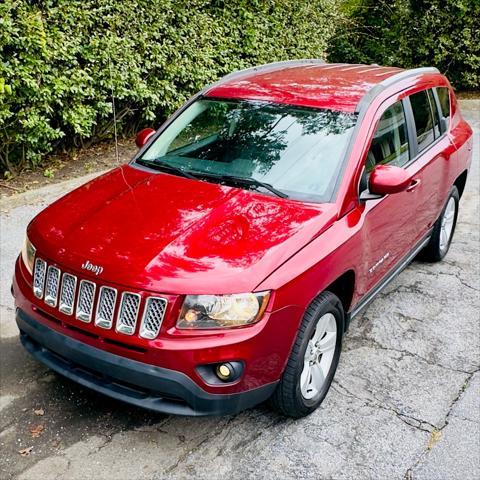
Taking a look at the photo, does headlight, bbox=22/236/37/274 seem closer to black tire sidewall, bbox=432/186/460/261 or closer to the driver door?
the driver door

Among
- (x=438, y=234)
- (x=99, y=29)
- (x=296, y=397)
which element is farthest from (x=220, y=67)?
(x=296, y=397)

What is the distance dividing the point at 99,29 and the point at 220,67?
2.34 meters

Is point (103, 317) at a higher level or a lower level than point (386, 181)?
lower

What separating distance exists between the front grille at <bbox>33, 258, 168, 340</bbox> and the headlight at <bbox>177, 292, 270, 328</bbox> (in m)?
0.12

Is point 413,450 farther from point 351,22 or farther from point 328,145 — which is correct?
point 351,22

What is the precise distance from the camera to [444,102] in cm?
529

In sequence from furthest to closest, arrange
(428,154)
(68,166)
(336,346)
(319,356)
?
(68,166) → (428,154) → (336,346) → (319,356)

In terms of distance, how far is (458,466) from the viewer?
311 centimetres

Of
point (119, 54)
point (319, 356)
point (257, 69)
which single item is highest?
point (257, 69)

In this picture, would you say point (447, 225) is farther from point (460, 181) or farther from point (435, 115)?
point (435, 115)

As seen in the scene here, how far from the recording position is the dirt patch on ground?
6.78 meters

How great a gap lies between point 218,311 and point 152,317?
0.32m

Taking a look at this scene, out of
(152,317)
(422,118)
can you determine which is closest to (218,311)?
(152,317)

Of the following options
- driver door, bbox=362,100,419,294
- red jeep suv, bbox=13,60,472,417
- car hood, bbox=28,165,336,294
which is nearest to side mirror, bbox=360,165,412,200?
red jeep suv, bbox=13,60,472,417
